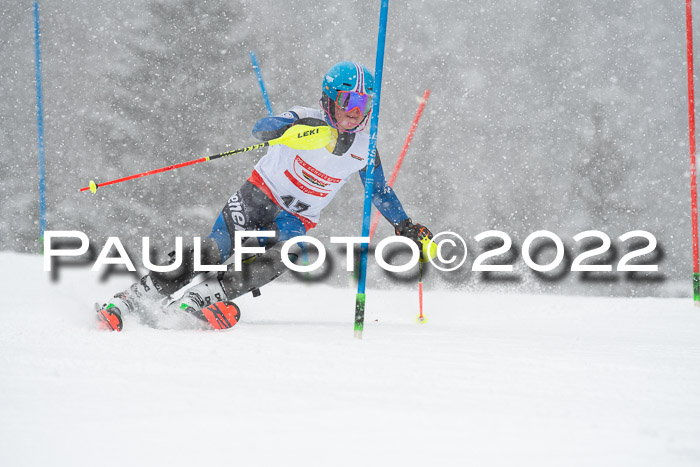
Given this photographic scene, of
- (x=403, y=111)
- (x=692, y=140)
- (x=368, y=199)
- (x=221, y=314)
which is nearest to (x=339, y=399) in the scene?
(x=368, y=199)

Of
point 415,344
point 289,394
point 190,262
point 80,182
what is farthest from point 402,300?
point 80,182

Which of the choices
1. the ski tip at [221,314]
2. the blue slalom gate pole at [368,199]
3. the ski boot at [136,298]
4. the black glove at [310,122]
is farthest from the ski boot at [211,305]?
the black glove at [310,122]

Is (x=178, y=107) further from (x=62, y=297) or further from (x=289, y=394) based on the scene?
(x=289, y=394)

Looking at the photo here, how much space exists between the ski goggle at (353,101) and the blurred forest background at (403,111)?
852cm

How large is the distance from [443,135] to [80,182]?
926 cm

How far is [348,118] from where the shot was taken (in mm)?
3105

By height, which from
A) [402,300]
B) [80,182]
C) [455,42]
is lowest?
[402,300]

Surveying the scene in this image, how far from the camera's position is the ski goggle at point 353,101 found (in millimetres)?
3029

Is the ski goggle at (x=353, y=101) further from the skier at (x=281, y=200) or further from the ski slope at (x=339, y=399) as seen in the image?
the ski slope at (x=339, y=399)

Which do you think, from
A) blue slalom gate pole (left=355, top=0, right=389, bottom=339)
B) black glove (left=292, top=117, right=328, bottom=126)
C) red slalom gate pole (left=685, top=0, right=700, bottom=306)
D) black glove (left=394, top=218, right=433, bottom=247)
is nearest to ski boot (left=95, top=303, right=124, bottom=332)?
blue slalom gate pole (left=355, top=0, right=389, bottom=339)

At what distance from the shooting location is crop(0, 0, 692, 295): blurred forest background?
12734 mm

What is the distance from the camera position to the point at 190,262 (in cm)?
313

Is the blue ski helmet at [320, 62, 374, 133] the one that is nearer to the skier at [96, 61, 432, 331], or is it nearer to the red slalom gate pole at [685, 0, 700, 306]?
the skier at [96, 61, 432, 331]

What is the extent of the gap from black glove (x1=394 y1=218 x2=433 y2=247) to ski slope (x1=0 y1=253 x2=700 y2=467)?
2.57 feet
